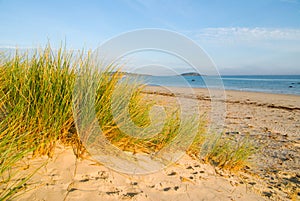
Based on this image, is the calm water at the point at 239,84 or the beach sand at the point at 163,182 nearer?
the beach sand at the point at 163,182

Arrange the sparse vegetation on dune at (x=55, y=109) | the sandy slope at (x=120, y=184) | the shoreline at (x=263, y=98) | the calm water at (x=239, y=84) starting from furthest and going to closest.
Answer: the shoreline at (x=263, y=98) → the calm water at (x=239, y=84) → the sparse vegetation on dune at (x=55, y=109) → the sandy slope at (x=120, y=184)

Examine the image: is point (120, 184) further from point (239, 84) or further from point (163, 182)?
point (239, 84)

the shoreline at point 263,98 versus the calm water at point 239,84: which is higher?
the calm water at point 239,84

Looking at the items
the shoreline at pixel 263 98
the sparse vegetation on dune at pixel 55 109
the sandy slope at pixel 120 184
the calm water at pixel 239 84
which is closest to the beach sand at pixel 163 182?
the sandy slope at pixel 120 184

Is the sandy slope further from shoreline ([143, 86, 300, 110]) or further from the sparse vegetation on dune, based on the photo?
shoreline ([143, 86, 300, 110])

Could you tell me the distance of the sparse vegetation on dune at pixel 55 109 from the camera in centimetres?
209

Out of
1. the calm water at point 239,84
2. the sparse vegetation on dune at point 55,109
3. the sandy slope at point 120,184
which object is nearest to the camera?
the sandy slope at point 120,184

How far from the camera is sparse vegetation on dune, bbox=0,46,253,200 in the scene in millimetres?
2088

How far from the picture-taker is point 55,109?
2307mm

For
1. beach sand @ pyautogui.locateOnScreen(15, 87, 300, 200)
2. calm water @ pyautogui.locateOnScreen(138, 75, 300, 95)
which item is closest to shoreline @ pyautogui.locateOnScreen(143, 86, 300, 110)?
calm water @ pyautogui.locateOnScreen(138, 75, 300, 95)

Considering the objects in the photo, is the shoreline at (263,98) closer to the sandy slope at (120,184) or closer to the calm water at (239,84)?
the calm water at (239,84)

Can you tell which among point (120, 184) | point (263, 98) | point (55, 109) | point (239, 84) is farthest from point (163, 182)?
point (239, 84)

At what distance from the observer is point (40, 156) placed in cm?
214

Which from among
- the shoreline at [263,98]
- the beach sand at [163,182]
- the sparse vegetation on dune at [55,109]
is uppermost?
the sparse vegetation on dune at [55,109]
